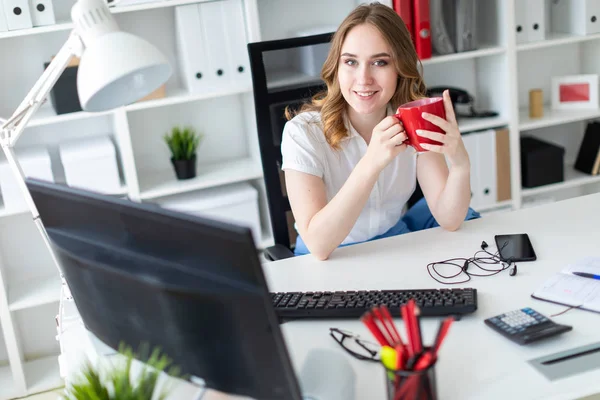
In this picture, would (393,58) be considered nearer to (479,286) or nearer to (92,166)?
(479,286)

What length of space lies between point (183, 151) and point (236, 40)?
50 centimetres

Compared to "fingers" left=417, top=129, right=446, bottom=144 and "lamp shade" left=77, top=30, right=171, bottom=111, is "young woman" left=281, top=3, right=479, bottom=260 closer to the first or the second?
"fingers" left=417, top=129, right=446, bottom=144

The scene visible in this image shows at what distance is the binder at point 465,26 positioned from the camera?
10.1 ft

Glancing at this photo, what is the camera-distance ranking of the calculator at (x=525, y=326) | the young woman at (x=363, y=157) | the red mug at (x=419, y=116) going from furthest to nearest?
the young woman at (x=363, y=157) → the red mug at (x=419, y=116) → the calculator at (x=525, y=326)

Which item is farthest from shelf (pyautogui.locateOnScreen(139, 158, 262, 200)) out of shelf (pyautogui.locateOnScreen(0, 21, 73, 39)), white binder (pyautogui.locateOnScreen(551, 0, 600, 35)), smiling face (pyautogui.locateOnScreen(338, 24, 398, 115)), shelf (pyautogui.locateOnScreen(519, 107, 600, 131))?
white binder (pyautogui.locateOnScreen(551, 0, 600, 35))

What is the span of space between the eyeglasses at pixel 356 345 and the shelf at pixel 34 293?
75.8 inches

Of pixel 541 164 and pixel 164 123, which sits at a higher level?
pixel 164 123

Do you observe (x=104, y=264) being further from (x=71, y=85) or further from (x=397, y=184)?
(x=71, y=85)

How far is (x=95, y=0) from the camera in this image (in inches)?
43.6

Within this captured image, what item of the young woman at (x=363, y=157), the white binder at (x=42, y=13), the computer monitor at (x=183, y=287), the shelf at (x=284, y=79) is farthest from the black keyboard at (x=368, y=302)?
the white binder at (x=42, y=13)

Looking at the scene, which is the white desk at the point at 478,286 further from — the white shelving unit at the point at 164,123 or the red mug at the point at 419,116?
the white shelving unit at the point at 164,123

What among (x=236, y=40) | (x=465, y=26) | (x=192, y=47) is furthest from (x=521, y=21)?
(x=192, y=47)

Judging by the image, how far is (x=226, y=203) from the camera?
9.77ft

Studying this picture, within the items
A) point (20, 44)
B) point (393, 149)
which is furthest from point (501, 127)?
point (20, 44)
